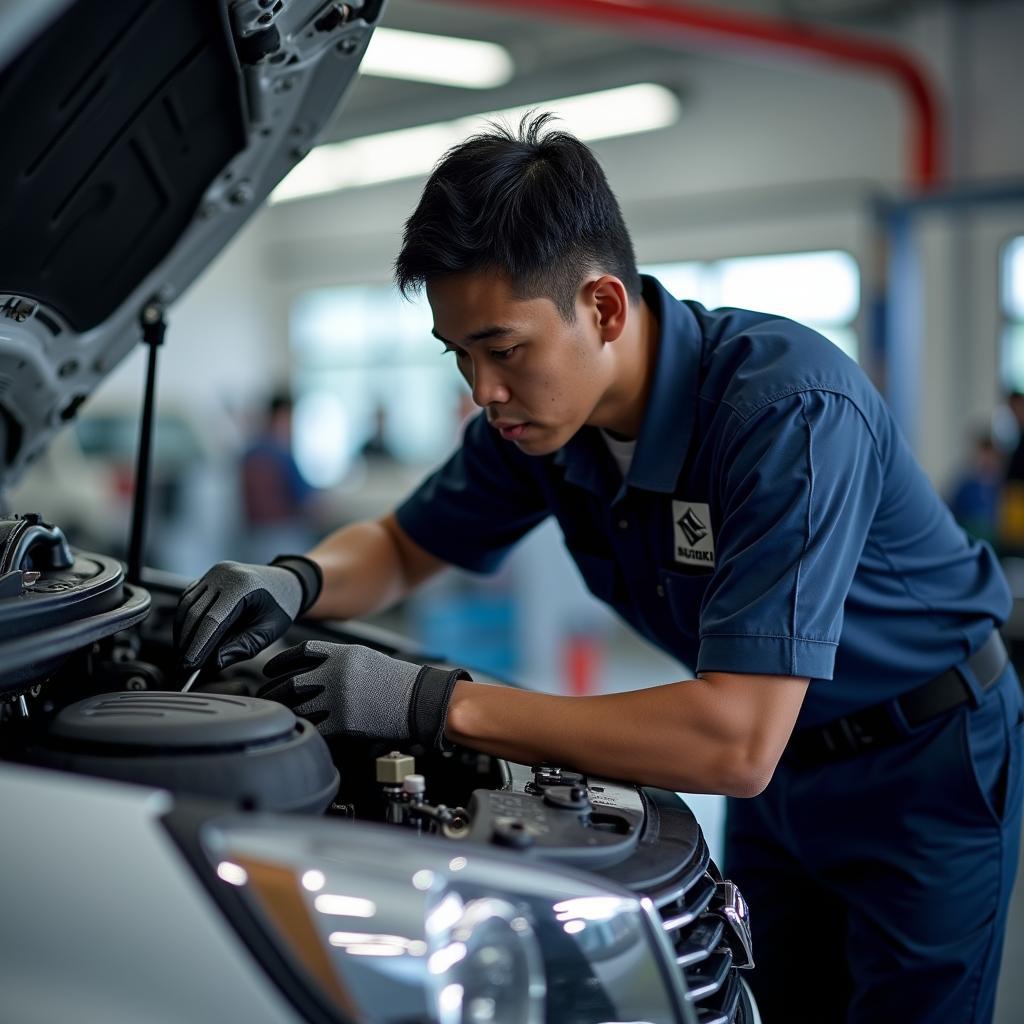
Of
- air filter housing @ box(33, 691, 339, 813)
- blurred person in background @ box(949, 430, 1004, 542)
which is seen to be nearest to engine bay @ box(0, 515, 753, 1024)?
air filter housing @ box(33, 691, 339, 813)

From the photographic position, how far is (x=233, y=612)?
1.36m

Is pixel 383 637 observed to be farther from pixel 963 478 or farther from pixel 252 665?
pixel 963 478

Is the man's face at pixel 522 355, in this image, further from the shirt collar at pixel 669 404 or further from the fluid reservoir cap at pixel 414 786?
the fluid reservoir cap at pixel 414 786

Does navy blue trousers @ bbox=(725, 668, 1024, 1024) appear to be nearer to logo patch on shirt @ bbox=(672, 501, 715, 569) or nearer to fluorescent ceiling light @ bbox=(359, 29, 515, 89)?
logo patch on shirt @ bbox=(672, 501, 715, 569)

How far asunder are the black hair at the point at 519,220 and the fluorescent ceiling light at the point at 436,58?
4.54 m

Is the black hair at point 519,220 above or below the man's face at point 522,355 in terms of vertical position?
above

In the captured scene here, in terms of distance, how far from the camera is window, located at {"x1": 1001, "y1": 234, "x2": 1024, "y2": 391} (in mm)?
6781

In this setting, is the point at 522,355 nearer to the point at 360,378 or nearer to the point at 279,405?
the point at 279,405

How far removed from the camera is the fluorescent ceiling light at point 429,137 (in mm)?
7246

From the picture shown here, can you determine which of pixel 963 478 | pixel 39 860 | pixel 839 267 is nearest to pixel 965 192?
pixel 963 478

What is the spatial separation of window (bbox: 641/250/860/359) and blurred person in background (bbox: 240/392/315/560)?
2726 mm

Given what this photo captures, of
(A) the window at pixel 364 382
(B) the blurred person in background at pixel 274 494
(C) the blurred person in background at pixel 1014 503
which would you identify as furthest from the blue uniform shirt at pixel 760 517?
(A) the window at pixel 364 382

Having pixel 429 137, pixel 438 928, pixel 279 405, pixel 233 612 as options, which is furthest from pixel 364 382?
pixel 438 928

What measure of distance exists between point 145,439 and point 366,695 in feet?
2.18
